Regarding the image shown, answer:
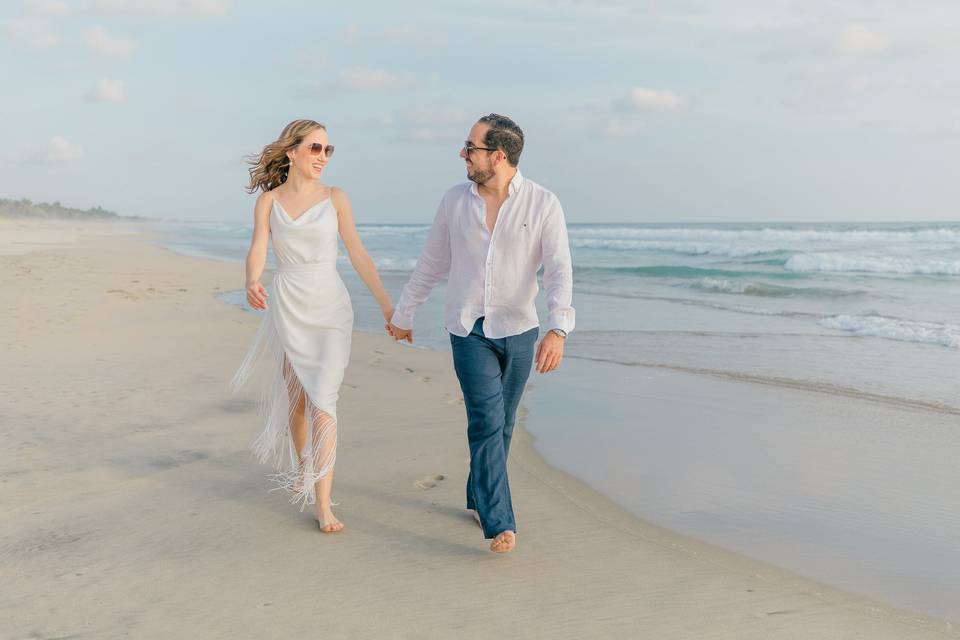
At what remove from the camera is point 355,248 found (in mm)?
4223

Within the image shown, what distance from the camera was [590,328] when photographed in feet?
36.8

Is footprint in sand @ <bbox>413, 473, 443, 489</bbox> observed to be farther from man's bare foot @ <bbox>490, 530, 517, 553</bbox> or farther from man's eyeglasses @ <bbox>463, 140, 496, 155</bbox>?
man's eyeglasses @ <bbox>463, 140, 496, 155</bbox>

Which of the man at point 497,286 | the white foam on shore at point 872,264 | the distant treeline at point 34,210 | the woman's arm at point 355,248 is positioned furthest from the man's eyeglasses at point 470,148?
the distant treeline at point 34,210

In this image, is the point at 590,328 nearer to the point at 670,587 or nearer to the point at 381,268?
the point at 670,587

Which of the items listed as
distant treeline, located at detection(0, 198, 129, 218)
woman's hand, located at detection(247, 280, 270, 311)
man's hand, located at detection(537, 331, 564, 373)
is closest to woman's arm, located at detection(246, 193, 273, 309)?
woman's hand, located at detection(247, 280, 270, 311)

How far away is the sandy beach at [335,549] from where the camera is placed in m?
3.10

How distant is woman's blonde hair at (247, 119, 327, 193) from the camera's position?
161 inches

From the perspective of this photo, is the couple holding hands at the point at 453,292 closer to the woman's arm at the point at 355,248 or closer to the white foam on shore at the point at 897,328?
the woman's arm at the point at 355,248

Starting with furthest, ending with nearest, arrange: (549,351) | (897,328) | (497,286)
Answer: (897,328) < (497,286) < (549,351)

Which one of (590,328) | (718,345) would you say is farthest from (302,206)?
(590,328)

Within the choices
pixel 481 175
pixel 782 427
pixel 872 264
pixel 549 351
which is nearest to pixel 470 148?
pixel 481 175

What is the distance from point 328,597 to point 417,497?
4.09 feet

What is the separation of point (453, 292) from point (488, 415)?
1.89 feet

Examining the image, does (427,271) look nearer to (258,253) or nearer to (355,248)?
(355,248)
